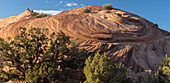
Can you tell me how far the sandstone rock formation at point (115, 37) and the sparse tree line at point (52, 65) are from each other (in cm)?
253

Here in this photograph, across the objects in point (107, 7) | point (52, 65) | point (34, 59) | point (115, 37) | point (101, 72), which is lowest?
point (101, 72)

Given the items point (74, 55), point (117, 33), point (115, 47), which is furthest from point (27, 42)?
point (117, 33)

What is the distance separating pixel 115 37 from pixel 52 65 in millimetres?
9875

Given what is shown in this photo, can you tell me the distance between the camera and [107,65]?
994 cm

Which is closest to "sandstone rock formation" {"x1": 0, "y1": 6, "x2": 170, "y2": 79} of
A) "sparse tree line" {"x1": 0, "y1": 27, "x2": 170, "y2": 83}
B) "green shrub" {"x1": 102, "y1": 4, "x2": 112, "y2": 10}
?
"sparse tree line" {"x1": 0, "y1": 27, "x2": 170, "y2": 83}

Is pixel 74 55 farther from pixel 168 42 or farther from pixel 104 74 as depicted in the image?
pixel 168 42

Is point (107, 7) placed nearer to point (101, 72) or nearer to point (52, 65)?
point (52, 65)

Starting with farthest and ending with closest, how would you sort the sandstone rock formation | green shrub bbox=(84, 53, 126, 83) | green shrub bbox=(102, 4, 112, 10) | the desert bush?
green shrub bbox=(102, 4, 112, 10) → the sandstone rock formation → the desert bush → green shrub bbox=(84, 53, 126, 83)

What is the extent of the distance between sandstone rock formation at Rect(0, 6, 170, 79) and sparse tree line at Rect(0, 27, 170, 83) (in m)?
2.53

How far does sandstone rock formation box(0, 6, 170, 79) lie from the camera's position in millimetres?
15461

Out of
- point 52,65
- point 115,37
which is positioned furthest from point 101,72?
point 115,37

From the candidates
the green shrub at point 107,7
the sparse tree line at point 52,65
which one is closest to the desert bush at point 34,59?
the sparse tree line at point 52,65

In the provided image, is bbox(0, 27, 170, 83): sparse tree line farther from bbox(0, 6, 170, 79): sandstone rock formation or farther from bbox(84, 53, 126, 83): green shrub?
bbox(0, 6, 170, 79): sandstone rock formation

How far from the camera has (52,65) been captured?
1105 cm
